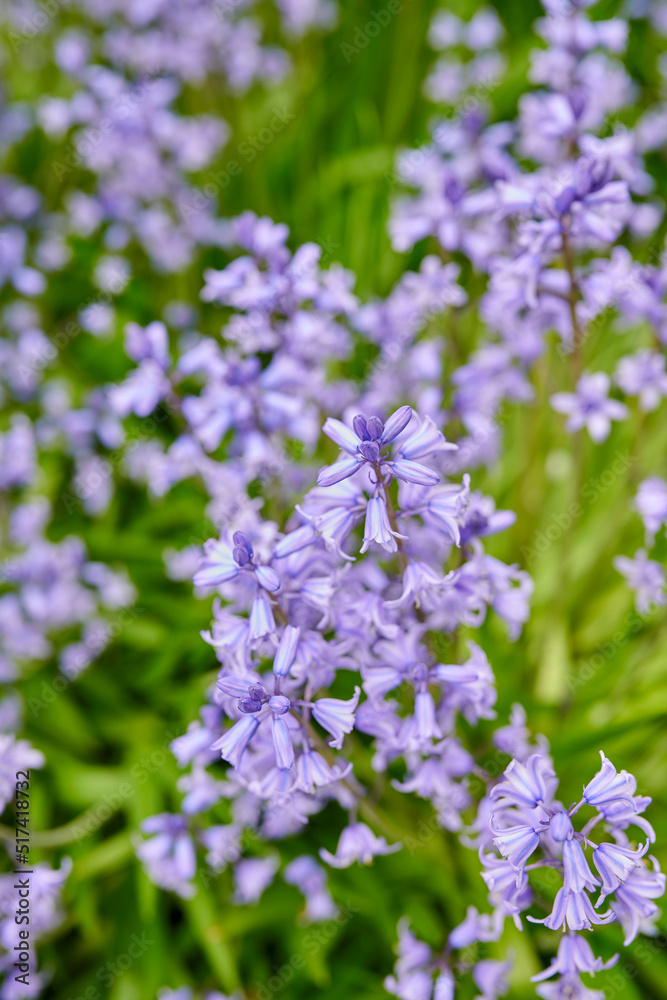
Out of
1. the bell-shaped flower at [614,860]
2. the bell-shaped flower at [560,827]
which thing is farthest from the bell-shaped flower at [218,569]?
the bell-shaped flower at [614,860]

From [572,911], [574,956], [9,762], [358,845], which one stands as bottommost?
[9,762]

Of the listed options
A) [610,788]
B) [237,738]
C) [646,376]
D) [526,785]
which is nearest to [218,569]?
[237,738]

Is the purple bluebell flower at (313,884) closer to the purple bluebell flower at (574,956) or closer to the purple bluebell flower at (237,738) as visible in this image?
the purple bluebell flower at (574,956)

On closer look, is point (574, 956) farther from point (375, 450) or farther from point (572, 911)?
point (375, 450)

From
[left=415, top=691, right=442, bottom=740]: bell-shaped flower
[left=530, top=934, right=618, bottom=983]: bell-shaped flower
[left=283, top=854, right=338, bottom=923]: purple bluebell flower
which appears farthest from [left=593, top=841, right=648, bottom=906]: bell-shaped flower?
[left=283, top=854, right=338, bottom=923]: purple bluebell flower

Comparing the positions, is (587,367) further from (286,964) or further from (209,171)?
(286,964)

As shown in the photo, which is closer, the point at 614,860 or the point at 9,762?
the point at 614,860

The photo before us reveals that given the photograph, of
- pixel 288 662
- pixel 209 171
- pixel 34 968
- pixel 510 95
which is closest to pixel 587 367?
pixel 510 95

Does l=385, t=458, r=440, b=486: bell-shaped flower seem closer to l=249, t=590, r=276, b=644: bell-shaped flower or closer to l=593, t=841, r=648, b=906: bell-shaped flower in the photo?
l=249, t=590, r=276, b=644: bell-shaped flower
